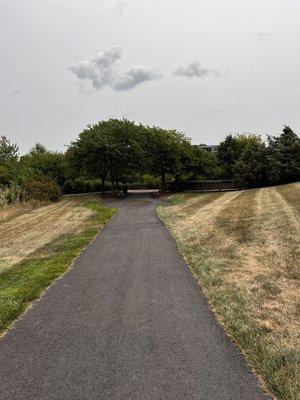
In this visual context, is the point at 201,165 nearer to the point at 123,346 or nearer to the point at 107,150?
the point at 107,150

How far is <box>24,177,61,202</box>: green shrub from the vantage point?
119 ft

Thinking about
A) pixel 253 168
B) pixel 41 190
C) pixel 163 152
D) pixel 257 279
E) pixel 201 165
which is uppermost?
pixel 163 152

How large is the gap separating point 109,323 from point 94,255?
6.03m

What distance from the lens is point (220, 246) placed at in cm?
1348

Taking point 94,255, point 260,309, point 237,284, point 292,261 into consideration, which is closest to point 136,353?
point 260,309

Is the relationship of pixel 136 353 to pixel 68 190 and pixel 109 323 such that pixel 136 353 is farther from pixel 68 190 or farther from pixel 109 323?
pixel 68 190

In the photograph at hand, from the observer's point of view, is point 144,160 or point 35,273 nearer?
point 35,273

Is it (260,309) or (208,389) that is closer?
(208,389)

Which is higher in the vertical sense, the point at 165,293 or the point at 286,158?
the point at 286,158

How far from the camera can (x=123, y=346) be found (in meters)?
6.17

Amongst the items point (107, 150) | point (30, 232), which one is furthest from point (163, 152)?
point (30, 232)

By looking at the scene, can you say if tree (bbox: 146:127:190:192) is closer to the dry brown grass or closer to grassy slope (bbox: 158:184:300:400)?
the dry brown grass

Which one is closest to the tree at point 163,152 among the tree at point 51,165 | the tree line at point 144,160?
the tree line at point 144,160

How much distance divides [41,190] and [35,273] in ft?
92.2
